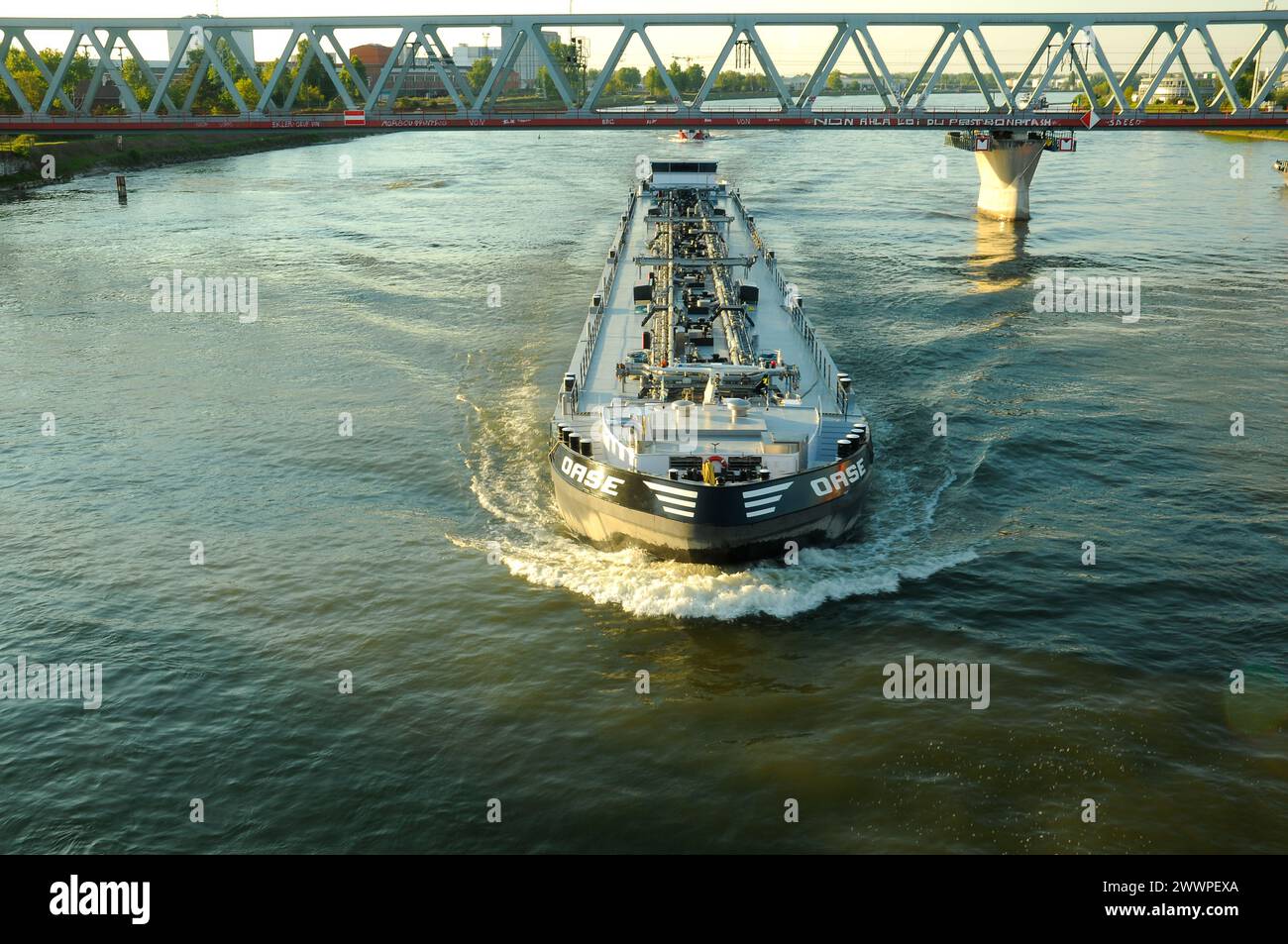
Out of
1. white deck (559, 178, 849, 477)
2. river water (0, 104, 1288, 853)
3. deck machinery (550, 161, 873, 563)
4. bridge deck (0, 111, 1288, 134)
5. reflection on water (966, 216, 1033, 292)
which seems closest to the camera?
river water (0, 104, 1288, 853)

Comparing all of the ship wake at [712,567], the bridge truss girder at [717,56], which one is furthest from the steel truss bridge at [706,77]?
the ship wake at [712,567]

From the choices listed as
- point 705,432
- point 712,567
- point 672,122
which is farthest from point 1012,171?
point 712,567

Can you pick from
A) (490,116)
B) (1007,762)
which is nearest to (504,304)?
(490,116)

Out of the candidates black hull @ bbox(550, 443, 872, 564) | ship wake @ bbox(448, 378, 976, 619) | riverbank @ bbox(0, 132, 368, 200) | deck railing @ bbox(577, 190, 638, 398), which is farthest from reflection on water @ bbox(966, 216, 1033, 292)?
riverbank @ bbox(0, 132, 368, 200)

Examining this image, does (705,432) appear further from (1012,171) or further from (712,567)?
(1012,171)

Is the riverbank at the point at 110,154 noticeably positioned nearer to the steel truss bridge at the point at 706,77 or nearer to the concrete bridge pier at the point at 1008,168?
the steel truss bridge at the point at 706,77

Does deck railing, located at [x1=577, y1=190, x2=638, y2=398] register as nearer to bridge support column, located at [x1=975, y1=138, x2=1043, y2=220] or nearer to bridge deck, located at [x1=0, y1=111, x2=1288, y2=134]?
bridge deck, located at [x1=0, y1=111, x2=1288, y2=134]
